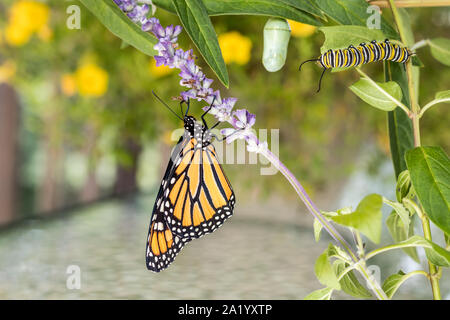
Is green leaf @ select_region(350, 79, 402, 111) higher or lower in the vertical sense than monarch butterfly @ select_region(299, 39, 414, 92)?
lower

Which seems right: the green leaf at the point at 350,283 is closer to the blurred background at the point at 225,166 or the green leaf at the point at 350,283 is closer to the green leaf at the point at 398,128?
the green leaf at the point at 398,128

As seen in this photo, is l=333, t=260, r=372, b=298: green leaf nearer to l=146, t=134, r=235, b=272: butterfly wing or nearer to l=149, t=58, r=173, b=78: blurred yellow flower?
l=146, t=134, r=235, b=272: butterfly wing

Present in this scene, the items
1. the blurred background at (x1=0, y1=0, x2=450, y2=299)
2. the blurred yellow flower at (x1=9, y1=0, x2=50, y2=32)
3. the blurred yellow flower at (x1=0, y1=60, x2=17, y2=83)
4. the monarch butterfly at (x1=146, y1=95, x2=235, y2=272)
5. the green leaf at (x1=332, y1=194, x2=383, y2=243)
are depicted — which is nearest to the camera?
the green leaf at (x1=332, y1=194, x2=383, y2=243)

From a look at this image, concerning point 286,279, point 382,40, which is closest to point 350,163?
point 286,279

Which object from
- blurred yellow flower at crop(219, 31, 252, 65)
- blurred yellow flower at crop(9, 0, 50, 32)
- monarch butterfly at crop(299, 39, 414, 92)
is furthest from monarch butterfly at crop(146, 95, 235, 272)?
blurred yellow flower at crop(9, 0, 50, 32)
